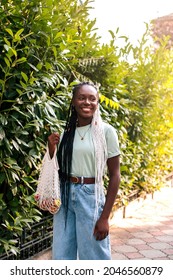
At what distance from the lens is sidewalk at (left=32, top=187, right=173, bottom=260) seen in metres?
4.50

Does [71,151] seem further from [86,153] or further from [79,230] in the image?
[79,230]

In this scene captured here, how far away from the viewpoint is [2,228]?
3240 mm

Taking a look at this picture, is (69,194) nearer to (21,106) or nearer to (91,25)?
(21,106)

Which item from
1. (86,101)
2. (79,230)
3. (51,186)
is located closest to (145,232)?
(79,230)

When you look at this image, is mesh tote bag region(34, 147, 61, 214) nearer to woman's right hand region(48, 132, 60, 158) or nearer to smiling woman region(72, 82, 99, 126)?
woman's right hand region(48, 132, 60, 158)

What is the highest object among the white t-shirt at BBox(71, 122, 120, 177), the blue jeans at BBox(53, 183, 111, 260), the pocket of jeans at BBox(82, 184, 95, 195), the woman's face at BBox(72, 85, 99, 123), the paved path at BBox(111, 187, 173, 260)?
the woman's face at BBox(72, 85, 99, 123)

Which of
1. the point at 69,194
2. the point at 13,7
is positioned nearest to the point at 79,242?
the point at 69,194

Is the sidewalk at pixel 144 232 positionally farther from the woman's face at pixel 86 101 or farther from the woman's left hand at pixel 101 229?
the woman's face at pixel 86 101

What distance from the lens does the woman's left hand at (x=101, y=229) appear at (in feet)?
8.34

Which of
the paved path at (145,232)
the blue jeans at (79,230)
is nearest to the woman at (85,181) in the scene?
the blue jeans at (79,230)

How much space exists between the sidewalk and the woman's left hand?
4.99 ft

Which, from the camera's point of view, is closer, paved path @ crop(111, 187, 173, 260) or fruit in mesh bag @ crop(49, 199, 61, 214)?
fruit in mesh bag @ crop(49, 199, 61, 214)

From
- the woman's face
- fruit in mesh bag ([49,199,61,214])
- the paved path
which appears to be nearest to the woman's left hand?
fruit in mesh bag ([49,199,61,214])

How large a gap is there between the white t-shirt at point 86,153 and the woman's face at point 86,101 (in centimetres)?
12
